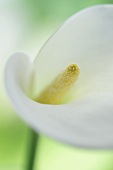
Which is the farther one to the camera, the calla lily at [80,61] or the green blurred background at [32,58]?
the green blurred background at [32,58]

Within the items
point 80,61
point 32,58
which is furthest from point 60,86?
point 32,58

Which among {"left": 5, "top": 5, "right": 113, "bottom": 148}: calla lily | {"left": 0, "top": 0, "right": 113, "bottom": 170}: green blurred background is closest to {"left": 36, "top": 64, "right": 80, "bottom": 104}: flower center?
{"left": 5, "top": 5, "right": 113, "bottom": 148}: calla lily

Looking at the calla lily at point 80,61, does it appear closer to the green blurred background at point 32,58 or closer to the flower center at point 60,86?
Answer: the flower center at point 60,86

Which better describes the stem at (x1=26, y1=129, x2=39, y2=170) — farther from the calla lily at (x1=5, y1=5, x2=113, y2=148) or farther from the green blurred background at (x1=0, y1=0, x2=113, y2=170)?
the green blurred background at (x1=0, y1=0, x2=113, y2=170)

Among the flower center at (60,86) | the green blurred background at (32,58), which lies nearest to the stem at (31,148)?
the flower center at (60,86)

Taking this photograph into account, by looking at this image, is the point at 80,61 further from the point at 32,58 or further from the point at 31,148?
the point at 32,58
